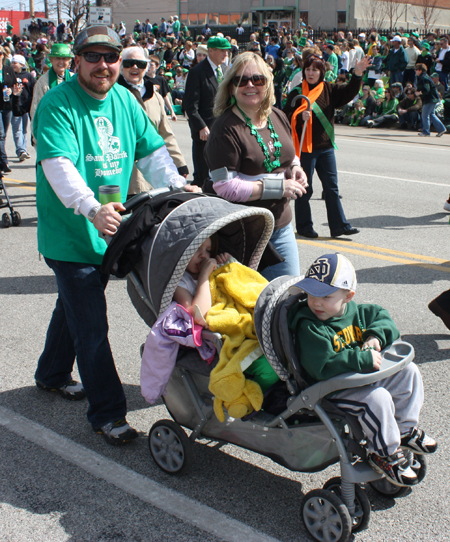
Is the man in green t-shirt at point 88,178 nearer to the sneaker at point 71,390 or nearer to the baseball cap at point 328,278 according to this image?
the sneaker at point 71,390

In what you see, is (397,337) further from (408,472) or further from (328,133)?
(328,133)

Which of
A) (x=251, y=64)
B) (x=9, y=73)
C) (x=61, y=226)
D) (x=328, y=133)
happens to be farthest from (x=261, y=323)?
(x=9, y=73)

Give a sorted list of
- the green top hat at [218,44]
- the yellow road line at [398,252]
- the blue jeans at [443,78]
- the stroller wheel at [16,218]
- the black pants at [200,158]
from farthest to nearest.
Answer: the blue jeans at [443,78] → the black pants at [200,158] → the stroller wheel at [16,218] → the green top hat at [218,44] → the yellow road line at [398,252]

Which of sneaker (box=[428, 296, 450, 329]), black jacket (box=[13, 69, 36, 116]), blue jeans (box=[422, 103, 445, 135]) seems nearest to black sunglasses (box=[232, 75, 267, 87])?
sneaker (box=[428, 296, 450, 329])

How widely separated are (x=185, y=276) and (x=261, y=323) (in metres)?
0.58

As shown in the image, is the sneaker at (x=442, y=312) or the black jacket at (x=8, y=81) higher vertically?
the black jacket at (x=8, y=81)

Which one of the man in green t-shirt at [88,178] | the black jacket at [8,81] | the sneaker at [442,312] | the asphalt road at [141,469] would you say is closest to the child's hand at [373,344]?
the asphalt road at [141,469]

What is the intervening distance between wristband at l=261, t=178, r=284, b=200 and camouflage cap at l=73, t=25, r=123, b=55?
124cm

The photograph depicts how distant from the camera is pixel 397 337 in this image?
296 cm

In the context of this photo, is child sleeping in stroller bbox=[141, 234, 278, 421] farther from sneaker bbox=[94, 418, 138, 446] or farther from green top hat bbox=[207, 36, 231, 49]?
green top hat bbox=[207, 36, 231, 49]

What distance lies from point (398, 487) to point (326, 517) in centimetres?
51

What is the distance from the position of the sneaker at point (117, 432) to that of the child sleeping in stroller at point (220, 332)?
468mm

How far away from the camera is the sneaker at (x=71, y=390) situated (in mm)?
4168

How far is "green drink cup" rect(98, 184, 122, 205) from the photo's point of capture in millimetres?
3277
